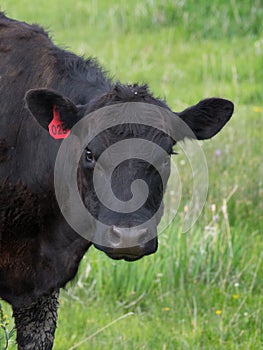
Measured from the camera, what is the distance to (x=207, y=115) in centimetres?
461

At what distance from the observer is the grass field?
5.60m

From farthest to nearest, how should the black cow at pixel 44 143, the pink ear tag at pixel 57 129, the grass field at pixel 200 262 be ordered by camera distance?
the grass field at pixel 200 262 < the pink ear tag at pixel 57 129 < the black cow at pixel 44 143

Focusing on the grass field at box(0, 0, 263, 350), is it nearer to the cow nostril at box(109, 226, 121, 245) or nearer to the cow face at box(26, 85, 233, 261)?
the cow face at box(26, 85, 233, 261)

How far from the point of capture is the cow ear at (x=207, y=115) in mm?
4578

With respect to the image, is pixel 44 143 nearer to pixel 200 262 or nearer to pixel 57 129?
pixel 57 129

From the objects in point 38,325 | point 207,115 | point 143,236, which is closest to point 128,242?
point 143,236

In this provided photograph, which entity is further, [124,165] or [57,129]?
[57,129]

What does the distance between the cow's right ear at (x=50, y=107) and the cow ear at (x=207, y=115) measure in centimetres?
55

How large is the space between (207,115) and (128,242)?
3.18 ft

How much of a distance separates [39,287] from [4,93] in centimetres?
104

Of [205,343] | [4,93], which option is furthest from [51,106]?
[205,343]

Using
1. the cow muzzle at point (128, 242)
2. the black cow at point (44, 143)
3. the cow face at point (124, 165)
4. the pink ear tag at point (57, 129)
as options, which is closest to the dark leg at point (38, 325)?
the black cow at point (44, 143)

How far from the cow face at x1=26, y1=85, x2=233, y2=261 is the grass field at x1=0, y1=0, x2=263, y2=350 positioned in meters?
0.92

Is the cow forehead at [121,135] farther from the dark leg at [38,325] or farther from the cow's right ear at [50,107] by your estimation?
the dark leg at [38,325]
